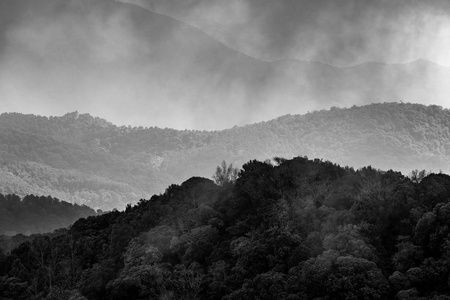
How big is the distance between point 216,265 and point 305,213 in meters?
10.5

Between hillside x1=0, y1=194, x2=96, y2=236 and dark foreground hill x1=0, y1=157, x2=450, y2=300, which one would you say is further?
hillside x1=0, y1=194, x2=96, y2=236

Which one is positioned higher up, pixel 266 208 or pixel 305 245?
pixel 266 208

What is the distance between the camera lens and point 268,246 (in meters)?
69.4

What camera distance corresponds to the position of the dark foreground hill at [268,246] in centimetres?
6184

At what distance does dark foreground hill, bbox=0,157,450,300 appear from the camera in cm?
6184

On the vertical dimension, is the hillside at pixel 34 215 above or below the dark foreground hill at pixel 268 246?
above

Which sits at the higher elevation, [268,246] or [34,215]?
[34,215]

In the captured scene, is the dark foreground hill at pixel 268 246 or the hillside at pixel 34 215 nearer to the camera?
the dark foreground hill at pixel 268 246

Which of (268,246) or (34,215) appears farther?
(34,215)

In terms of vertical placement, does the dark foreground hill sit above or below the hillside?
below

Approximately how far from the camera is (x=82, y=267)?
278 ft

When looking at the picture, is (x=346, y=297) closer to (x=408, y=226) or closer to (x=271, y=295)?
(x=271, y=295)

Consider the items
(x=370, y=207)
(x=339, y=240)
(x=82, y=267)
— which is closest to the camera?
(x=339, y=240)

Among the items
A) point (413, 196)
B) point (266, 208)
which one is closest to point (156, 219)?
point (266, 208)
